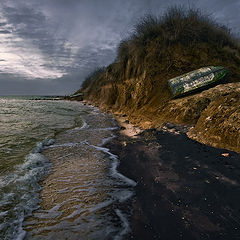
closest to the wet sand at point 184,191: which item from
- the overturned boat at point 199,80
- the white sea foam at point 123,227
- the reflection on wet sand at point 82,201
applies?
the white sea foam at point 123,227

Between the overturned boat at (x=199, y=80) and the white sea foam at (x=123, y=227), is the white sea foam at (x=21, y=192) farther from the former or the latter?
the overturned boat at (x=199, y=80)

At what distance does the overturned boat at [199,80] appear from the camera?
739 cm

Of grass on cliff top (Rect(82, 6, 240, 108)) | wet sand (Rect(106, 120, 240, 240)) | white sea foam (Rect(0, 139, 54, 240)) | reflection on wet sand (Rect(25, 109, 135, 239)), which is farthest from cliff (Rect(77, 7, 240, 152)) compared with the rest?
white sea foam (Rect(0, 139, 54, 240))

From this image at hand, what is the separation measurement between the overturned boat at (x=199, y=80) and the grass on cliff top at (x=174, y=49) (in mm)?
1011

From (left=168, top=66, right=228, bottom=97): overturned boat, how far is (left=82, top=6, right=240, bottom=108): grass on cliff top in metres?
1.01

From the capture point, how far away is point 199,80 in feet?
24.6

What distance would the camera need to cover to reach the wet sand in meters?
1.90

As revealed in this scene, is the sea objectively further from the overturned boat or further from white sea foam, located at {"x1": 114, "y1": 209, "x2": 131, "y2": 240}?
the overturned boat

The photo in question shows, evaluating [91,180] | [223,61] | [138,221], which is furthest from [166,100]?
[138,221]

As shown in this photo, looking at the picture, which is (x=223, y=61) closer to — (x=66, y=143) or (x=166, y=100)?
(x=166, y=100)

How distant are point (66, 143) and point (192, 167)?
173 inches

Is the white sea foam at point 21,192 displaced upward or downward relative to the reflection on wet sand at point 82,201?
downward

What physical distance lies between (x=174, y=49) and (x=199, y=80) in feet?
13.6

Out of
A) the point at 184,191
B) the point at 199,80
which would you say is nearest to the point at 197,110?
the point at 199,80
